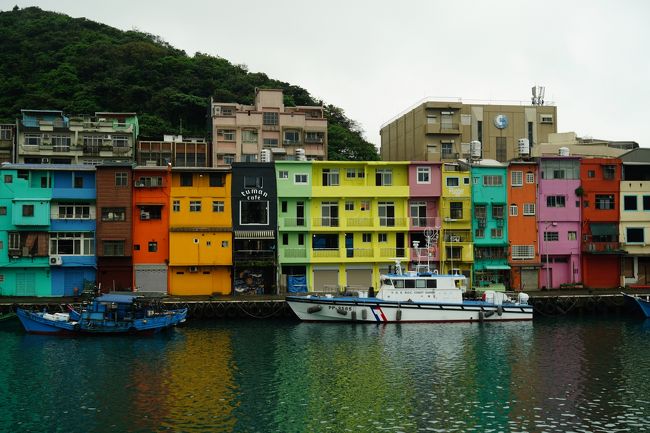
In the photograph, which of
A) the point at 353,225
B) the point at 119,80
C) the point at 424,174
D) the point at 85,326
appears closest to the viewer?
the point at 85,326

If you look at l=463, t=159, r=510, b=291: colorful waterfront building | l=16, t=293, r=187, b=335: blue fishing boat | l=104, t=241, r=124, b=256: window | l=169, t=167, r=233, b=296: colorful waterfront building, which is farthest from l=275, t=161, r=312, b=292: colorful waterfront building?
l=463, t=159, r=510, b=291: colorful waterfront building

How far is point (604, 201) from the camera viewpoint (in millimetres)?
64688

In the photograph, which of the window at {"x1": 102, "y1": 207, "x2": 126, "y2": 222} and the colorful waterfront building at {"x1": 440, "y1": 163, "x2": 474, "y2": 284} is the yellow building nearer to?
the colorful waterfront building at {"x1": 440, "y1": 163, "x2": 474, "y2": 284}

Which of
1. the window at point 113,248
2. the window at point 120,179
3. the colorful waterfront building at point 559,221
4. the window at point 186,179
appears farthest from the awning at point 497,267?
the window at point 120,179

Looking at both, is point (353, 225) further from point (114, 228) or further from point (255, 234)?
point (114, 228)

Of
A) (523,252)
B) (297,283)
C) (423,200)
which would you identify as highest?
(423,200)

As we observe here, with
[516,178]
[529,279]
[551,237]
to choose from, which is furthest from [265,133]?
[551,237]

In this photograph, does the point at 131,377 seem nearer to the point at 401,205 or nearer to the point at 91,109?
the point at 401,205

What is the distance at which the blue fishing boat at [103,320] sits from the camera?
151ft

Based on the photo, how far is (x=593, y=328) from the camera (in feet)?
162

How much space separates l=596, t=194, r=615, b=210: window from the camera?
64.6 m

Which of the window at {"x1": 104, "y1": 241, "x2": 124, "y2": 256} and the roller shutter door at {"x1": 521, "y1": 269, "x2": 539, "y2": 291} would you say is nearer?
the window at {"x1": 104, "y1": 241, "x2": 124, "y2": 256}

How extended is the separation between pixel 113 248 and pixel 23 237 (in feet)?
24.2

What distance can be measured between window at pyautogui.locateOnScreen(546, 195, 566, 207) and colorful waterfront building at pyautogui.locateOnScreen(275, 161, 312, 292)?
21995 mm
